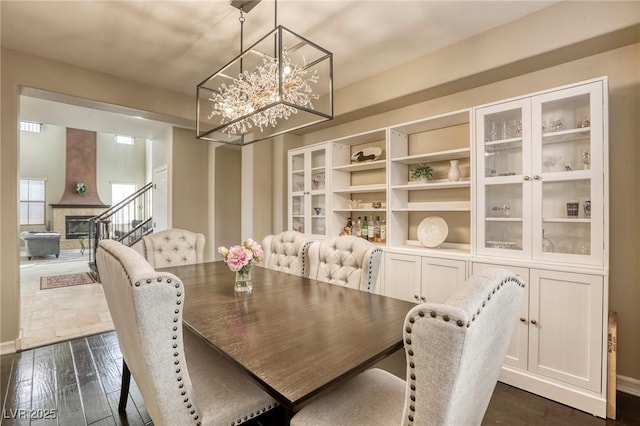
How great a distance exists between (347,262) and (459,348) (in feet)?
5.22

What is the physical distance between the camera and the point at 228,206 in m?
6.00

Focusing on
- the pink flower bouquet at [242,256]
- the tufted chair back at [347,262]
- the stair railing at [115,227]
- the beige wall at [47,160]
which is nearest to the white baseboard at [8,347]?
the stair railing at [115,227]

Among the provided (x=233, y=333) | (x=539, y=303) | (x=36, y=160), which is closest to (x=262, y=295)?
(x=233, y=333)

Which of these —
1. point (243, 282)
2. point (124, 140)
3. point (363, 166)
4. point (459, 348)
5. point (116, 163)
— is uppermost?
point (124, 140)

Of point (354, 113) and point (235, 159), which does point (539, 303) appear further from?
point (235, 159)

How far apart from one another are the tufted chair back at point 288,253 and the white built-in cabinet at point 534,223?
87cm

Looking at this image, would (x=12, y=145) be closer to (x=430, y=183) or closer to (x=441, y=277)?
(x=430, y=183)

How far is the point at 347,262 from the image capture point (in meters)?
2.28

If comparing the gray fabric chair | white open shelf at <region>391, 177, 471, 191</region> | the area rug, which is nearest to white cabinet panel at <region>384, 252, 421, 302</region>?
white open shelf at <region>391, 177, 471, 191</region>

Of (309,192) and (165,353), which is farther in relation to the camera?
(309,192)

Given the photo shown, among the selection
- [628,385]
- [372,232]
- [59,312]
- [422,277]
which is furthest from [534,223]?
[59,312]

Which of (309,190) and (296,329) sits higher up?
(309,190)

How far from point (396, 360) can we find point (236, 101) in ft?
8.05

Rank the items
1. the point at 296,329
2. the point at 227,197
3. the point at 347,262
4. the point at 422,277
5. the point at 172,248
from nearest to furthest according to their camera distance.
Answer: the point at 296,329 → the point at 347,262 → the point at 422,277 → the point at 172,248 → the point at 227,197
